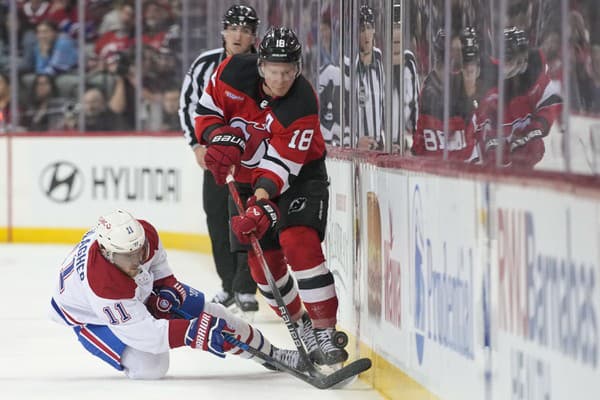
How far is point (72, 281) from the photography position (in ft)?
14.2

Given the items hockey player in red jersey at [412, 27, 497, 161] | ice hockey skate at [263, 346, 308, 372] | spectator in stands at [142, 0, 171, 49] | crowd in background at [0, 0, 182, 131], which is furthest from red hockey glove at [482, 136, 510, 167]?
spectator in stands at [142, 0, 171, 49]

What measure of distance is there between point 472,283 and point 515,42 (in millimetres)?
602

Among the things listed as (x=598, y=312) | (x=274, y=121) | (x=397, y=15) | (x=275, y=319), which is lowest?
(x=275, y=319)

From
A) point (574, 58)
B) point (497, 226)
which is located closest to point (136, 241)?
point (497, 226)

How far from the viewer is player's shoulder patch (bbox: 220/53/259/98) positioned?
466 cm

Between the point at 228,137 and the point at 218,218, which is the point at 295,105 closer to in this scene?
the point at 228,137

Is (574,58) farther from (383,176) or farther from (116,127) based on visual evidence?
(116,127)

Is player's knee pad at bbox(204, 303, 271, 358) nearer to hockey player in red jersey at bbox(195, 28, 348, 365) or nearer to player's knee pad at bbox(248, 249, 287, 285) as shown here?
hockey player in red jersey at bbox(195, 28, 348, 365)

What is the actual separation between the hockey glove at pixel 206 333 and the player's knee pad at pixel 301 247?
0.44 meters

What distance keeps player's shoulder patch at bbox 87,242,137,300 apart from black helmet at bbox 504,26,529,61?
1629 millimetres

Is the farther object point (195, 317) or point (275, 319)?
point (275, 319)

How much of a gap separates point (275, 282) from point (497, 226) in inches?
70.9

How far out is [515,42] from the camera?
3.00 metres

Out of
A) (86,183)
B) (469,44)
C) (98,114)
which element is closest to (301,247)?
(469,44)
